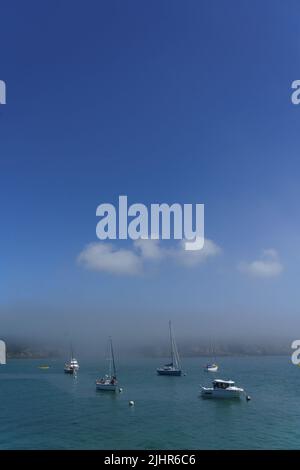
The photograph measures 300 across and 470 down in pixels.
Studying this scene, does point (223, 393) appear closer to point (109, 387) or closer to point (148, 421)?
point (109, 387)

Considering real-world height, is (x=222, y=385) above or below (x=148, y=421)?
below

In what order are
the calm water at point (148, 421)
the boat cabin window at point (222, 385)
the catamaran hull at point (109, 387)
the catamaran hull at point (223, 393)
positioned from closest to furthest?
the calm water at point (148, 421), the catamaran hull at point (223, 393), the boat cabin window at point (222, 385), the catamaran hull at point (109, 387)

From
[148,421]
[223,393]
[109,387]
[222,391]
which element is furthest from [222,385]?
[148,421]

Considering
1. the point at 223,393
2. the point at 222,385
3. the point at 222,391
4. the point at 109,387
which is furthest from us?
the point at 109,387

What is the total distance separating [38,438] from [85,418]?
8379 millimetres

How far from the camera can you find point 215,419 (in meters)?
39.0

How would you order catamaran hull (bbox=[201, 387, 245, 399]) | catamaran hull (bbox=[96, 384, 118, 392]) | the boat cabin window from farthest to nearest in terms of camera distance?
catamaran hull (bbox=[96, 384, 118, 392]), the boat cabin window, catamaran hull (bbox=[201, 387, 245, 399])

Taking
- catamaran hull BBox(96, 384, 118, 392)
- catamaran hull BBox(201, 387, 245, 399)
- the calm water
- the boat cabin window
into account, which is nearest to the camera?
the calm water

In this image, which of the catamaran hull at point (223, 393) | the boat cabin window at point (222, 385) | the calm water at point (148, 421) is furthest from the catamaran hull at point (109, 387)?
the boat cabin window at point (222, 385)

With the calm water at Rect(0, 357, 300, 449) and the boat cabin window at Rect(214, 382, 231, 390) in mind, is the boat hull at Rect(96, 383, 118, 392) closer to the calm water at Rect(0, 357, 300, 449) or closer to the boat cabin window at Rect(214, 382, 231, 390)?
the calm water at Rect(0, 357, 300, 449)

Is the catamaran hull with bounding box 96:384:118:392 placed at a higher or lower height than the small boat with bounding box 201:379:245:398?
lower

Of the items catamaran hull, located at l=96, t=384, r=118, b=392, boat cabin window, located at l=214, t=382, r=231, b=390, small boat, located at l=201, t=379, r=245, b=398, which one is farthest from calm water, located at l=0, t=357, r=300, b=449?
boat cabin window, located at l=214, t=382, r=231, b=390

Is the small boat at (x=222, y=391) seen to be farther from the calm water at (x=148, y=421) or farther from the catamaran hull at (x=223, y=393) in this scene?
the calm water at (x=148, y=421)

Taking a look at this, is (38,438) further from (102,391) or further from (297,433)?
(102,391)
